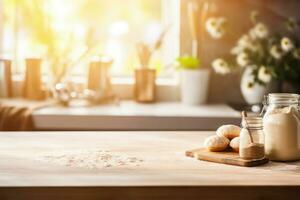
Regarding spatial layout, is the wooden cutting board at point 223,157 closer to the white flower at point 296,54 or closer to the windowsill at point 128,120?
the windowsill at point 128,120

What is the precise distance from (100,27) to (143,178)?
247 cm

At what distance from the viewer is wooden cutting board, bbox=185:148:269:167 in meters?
1.63

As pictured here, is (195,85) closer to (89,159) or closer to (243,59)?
(243,59)

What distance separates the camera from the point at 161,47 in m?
3.82

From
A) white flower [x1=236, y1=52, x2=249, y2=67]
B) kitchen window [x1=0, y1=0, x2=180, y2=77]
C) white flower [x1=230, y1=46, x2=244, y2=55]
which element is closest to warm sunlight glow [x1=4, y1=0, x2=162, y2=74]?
kitchen window [x1=0, y1=0, x2=180, y2=77]

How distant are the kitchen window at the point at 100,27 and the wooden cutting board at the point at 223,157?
2.04m

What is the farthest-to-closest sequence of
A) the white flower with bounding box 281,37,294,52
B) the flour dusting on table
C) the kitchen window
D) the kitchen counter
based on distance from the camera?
1. the kitchen window
2. the white flower with bounding box 281,37,294,52
3. the flour dusting on table
4. the kitchen counter

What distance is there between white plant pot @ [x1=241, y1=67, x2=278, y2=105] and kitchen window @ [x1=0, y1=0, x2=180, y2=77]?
52 centimetres

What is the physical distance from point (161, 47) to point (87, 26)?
47 centimetres

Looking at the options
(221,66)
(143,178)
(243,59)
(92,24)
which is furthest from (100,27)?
(143,178)

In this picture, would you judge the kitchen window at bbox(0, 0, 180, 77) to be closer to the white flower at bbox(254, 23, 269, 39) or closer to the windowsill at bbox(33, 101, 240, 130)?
the white flower at bbox(254, 23, 269, 39)

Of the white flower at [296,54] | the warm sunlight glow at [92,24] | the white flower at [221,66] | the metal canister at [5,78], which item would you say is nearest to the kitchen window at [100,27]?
the warm sunlight glow at [92,24]

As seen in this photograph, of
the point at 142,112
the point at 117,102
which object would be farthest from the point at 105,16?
the point at 142,112

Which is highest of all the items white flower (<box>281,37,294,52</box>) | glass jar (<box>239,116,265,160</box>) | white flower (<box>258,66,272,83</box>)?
white flower (<box>281,37,294,52</box>)
